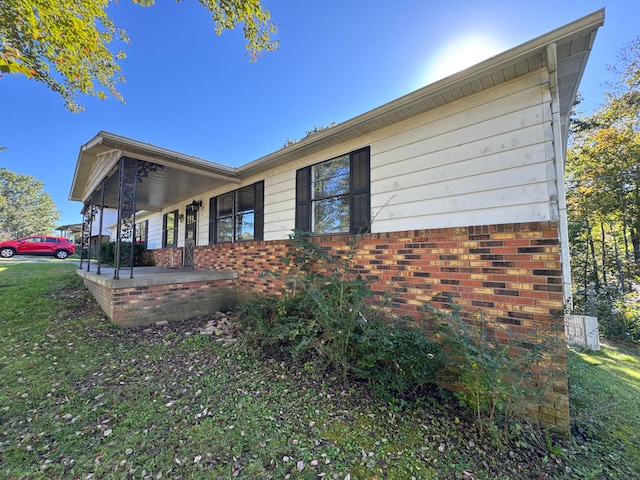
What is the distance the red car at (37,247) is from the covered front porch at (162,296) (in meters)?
16.1

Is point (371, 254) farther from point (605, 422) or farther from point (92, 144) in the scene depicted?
point (92, 144)

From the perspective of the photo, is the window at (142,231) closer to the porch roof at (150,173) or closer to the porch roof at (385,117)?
the porch roof at (150,173)

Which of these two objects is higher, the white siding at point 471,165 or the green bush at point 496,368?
the white siding at point 471,165

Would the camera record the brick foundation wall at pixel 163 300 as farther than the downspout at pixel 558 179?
Yes

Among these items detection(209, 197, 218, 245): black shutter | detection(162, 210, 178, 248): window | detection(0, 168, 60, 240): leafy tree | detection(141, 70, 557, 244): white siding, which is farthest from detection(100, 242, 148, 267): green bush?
detection(0, 168, 60, 240): leafy tree

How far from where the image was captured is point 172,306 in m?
5.00

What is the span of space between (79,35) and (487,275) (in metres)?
7.15

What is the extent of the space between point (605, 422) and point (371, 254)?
2905 mm

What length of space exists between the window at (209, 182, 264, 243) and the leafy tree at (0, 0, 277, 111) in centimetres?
277

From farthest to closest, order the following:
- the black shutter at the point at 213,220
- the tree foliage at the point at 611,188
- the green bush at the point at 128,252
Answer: the green bush at the point at 128,252
the tree foliage at the point at 611,188
the black shutter at the point at 213,220

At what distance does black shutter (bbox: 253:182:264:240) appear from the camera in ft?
18.7

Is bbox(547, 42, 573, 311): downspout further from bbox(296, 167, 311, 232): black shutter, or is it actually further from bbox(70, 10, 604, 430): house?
bbox(296, 167, 311, 232): black shutter

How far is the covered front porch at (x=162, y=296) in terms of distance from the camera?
448cm

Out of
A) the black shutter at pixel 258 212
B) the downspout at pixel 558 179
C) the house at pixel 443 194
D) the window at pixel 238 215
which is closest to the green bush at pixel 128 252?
the window at pixel 238 215
